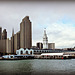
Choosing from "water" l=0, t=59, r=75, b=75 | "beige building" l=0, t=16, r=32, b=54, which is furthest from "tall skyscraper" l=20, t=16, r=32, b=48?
"water" l=0, t=59, r=75, b=75

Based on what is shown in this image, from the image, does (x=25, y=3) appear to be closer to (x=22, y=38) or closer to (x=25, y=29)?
(x=25, y=29)

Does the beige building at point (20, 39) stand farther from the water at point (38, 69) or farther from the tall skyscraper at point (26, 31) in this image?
the water at point (38, 69)

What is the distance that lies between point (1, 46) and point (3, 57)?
3.14m

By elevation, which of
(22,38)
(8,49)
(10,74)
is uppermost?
(22,38)

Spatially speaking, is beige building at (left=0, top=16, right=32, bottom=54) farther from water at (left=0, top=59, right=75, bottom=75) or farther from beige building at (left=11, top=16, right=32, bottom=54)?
water at (left=0, top=59, right=75, bottom=75)

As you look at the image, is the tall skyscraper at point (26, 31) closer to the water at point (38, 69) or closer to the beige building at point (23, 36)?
the beige building at point (23, 36)

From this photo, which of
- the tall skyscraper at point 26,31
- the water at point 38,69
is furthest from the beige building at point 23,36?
the water at point 38,69

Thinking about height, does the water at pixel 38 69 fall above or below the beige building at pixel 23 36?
below

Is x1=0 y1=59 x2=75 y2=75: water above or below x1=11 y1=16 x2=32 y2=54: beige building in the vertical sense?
below

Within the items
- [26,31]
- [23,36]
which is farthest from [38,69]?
[23,36]

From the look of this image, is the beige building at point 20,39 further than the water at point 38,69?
Yes

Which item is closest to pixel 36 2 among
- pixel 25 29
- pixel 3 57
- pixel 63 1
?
pixel 63 1

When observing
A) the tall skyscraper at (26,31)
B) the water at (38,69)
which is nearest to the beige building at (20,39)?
the tall skyscraper at (26,31)

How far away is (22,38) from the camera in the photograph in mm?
14336
